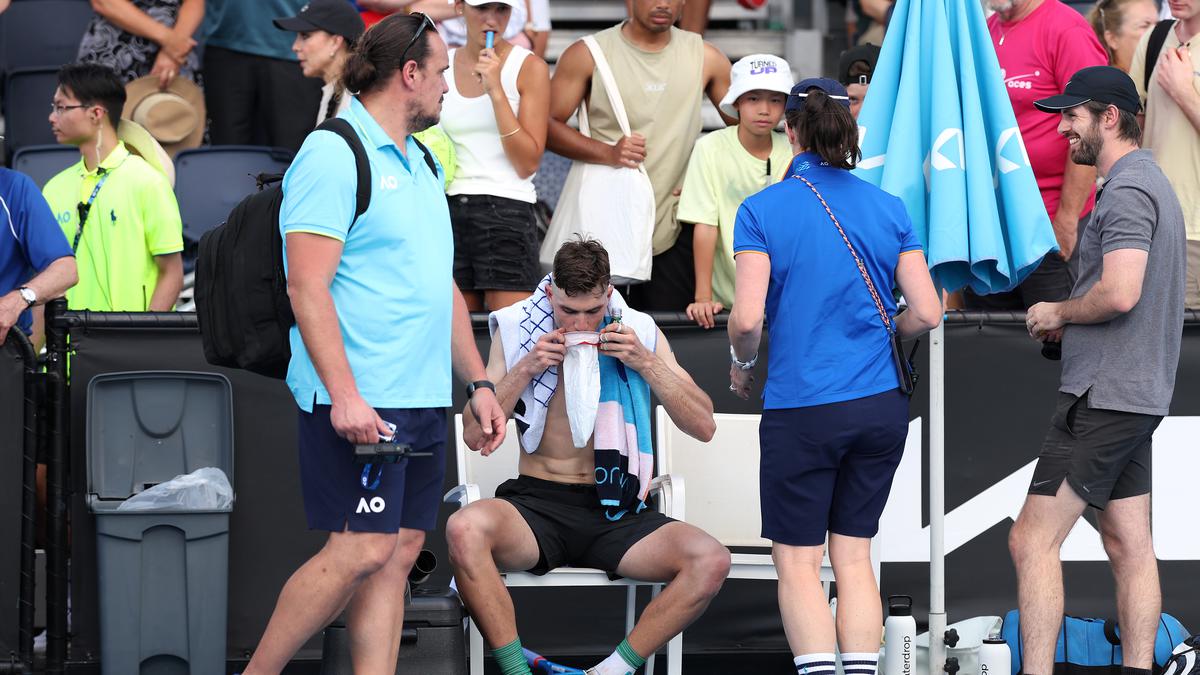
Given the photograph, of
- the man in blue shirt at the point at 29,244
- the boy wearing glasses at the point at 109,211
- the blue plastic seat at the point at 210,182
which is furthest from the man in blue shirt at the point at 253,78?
the man in blue shirt at the point at 29,244

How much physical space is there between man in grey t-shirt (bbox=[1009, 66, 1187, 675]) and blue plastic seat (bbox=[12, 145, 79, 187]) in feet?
14.1

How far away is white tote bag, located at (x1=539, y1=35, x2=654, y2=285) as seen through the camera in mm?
6250

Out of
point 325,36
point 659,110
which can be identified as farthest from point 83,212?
point 659,110

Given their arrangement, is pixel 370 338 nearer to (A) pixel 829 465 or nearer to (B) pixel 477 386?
(B) pixel 477 386

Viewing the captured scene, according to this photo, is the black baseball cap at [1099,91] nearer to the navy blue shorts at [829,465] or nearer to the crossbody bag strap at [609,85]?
the navy blue shorts at [829,465]

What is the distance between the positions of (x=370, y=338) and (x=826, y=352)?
1.27 m

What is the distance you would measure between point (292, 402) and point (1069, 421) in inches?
104

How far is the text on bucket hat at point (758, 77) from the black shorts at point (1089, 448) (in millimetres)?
1889

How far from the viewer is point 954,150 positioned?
478 centimetres

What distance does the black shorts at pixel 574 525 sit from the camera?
196 inches

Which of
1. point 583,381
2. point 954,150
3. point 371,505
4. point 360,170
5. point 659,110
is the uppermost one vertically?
point 659,110

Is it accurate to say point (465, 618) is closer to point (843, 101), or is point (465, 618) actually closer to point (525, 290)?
point (525, 290)

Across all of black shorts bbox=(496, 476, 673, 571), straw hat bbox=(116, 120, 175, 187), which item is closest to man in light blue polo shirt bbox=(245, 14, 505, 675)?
black shorts bbox=(496, 476, 673, 571)

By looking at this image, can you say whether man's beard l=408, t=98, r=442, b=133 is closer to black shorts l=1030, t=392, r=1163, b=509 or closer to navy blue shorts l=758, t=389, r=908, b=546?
navy blue shorts l=758, t=389, r=908, b=546
